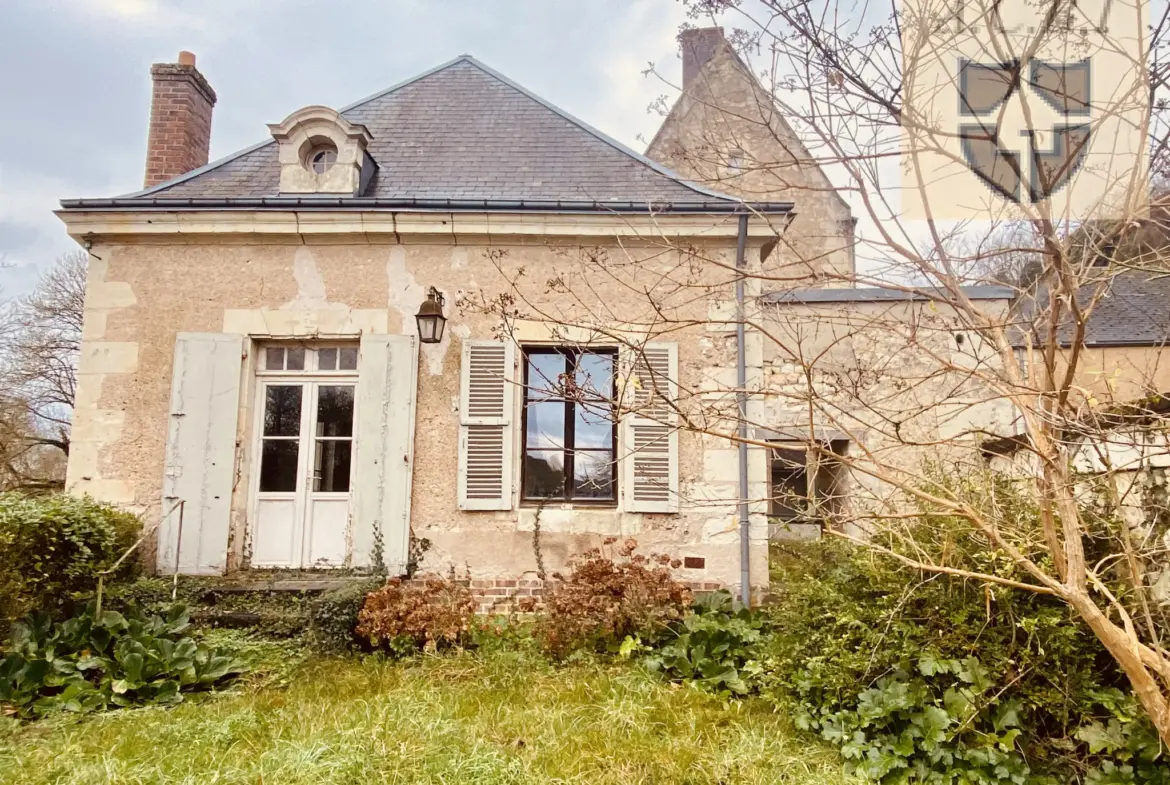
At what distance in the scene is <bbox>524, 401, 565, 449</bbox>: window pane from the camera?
640 cm

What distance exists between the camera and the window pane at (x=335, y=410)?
6.44 meters

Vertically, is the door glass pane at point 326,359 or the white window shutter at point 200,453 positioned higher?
the door glass pane at point 326,359

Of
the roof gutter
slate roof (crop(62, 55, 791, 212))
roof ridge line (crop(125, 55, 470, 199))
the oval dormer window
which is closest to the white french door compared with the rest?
the roof gutter

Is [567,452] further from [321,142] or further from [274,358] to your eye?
[321,142]

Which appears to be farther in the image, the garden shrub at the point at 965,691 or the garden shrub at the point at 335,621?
the garden shrub at the point at 335,621

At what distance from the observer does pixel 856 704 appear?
13.1 feet

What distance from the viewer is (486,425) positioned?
20.5 feet

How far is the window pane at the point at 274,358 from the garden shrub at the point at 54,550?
1.69 meters

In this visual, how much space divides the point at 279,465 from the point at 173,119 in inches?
162

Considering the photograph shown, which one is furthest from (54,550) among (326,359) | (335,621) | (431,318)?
(431,318)

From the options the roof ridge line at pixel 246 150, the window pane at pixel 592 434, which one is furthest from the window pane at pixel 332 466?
the roof ridge line at pixel 246 150

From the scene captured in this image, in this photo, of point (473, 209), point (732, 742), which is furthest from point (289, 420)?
point (732, 742)

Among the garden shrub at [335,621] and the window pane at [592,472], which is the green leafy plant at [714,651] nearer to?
the window pane at [592,472]

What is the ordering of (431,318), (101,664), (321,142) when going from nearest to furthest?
(101,664), (431,318), (321,142)
